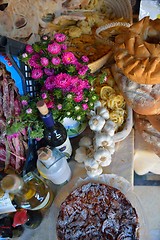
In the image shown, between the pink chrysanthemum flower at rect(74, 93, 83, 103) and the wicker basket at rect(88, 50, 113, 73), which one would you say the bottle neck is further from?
the wicker basket at rect(88, 50, 113, 73)

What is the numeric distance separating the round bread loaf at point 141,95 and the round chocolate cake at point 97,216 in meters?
0.28

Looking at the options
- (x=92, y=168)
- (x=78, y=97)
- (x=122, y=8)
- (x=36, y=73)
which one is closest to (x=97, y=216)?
(x=92, y=168)

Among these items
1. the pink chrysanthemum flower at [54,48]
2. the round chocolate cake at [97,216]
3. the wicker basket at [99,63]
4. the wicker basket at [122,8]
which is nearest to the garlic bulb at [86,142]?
the round chocolate cake at [97,216]

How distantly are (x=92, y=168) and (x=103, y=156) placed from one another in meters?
0.06

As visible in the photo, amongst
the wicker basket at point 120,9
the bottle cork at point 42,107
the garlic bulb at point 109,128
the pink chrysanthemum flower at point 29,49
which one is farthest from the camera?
the wicker basket at point 120,9

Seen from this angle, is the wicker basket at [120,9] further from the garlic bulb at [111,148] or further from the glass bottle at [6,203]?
the glass bottle at [6,203]

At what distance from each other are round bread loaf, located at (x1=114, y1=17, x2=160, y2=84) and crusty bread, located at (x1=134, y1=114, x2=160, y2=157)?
0.21 meters

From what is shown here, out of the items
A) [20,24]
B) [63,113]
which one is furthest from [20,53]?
[20,24]

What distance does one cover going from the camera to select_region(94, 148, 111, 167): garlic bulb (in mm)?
1158

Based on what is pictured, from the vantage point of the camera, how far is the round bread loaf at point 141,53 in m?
1.06

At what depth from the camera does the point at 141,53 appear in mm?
1085

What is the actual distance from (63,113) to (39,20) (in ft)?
1.55

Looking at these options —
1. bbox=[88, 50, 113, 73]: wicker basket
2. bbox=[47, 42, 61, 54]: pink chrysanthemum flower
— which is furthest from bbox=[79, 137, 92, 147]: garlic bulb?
bbox=[47, 42, 61, 54]: pink chrysanthemum flower

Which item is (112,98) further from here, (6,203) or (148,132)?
(6,203)
